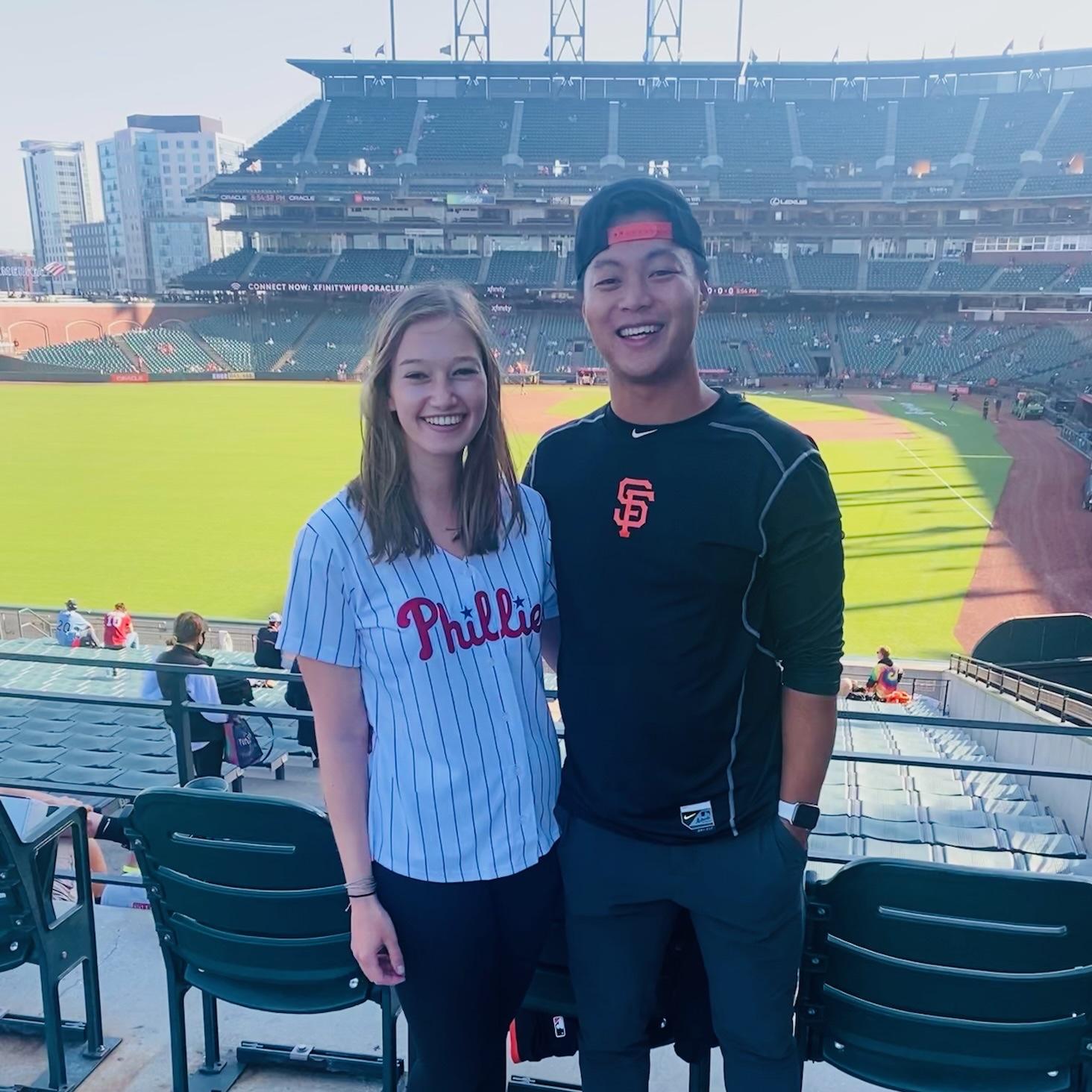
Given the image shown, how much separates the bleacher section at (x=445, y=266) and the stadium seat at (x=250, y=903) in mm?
57966

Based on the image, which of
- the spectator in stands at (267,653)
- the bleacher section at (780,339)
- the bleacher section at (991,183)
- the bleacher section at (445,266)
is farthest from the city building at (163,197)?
the spectator in stands at (267,653)

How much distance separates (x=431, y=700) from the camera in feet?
6.72

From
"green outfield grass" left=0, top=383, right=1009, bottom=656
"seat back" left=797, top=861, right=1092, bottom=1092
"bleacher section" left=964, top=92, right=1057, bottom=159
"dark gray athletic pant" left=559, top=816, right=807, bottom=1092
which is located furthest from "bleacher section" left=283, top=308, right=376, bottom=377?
"seat back" left=797, top=861, right=1092, bottom=1092

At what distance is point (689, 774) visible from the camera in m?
2.17

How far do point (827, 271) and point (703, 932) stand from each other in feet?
194

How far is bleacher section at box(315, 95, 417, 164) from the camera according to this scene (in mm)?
63000

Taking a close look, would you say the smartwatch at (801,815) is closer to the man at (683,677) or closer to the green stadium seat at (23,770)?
the man at (683,677)

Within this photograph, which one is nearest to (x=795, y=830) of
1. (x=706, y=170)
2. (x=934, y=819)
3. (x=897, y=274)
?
(x=934, y=819)

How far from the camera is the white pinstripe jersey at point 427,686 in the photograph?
6.66 ft

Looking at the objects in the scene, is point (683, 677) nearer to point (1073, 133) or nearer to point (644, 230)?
point (644, 230)

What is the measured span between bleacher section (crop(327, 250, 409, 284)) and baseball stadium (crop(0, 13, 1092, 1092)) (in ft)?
0.94

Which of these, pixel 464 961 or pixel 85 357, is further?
pixel 85 357

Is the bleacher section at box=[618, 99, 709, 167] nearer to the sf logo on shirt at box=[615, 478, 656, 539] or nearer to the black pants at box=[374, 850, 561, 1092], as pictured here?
the sf logo on shirt at box=[615, 478, 656, 539]

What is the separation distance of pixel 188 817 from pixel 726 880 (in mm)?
1240
